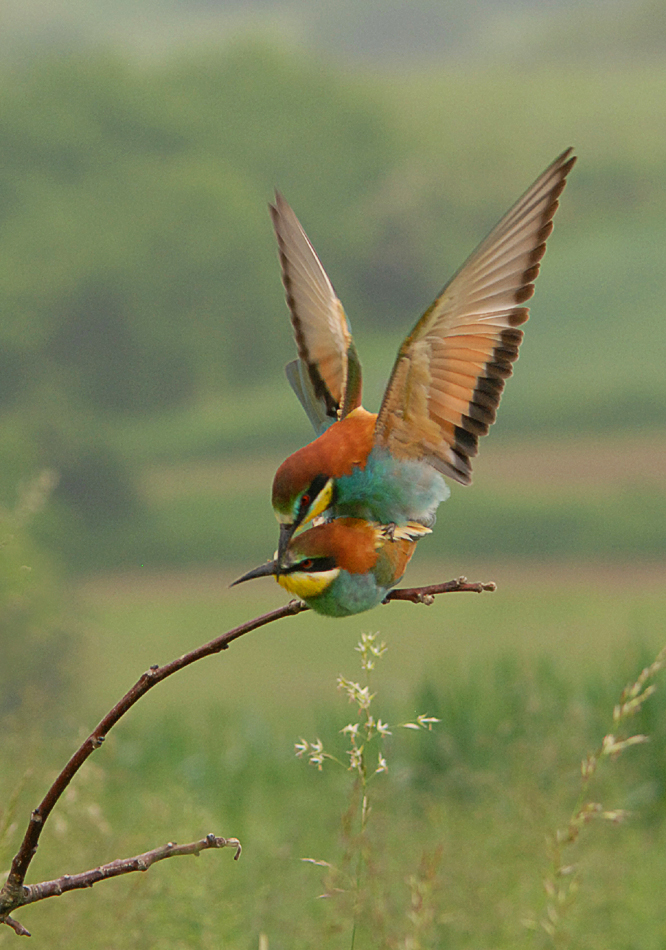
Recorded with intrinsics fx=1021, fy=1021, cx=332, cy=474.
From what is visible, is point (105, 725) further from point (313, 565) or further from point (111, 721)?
point (313, 565)

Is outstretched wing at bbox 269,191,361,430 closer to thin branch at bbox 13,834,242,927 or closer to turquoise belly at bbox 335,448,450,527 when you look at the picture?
turquoise belly at bbox 335,448,450,527

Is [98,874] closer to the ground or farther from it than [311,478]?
closer to the ground

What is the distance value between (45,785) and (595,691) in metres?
1.90

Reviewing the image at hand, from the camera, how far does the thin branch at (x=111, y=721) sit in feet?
2.53

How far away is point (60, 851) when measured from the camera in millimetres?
2340

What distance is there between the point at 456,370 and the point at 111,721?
420 mm

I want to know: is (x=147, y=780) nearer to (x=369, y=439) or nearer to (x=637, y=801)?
(x=637, y=801)

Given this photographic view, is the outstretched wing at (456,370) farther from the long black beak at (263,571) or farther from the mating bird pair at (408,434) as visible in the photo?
the long black beak at (263,571)

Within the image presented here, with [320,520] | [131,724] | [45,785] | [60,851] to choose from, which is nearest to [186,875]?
[60,851]

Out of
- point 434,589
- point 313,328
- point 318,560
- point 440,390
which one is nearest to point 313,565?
point 318,560

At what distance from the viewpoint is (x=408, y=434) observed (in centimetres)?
92

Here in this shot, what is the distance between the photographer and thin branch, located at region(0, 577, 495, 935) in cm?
77

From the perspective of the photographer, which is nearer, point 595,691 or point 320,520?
point 320,520

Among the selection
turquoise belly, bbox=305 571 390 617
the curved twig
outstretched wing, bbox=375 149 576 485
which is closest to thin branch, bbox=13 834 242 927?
the curved twig
